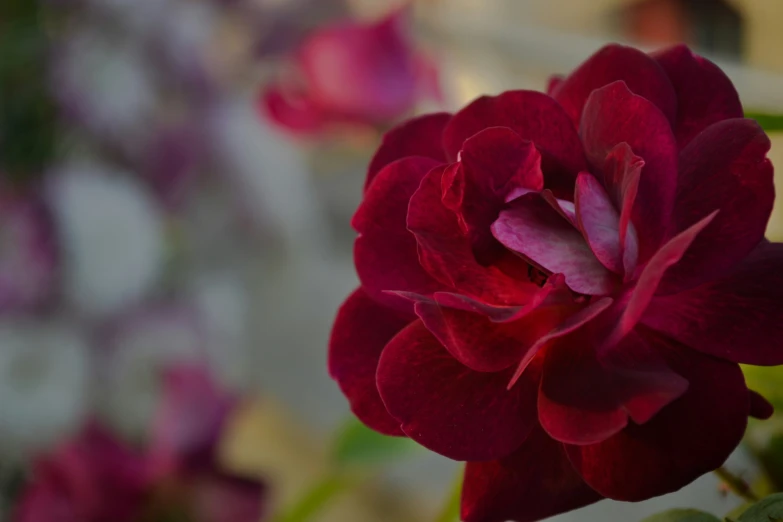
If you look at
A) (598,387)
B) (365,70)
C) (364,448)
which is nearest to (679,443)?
(598,387)

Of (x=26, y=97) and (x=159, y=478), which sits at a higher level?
(x=26, y=97)

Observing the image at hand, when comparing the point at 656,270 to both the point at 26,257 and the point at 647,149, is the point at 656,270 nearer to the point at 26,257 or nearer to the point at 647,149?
the point at 647,149

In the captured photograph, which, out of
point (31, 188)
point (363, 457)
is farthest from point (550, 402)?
point (31, 188)

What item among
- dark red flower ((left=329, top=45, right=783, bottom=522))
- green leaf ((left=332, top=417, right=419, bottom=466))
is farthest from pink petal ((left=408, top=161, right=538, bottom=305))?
green leaf ((left=332, top=417, right=419, bottom=466))

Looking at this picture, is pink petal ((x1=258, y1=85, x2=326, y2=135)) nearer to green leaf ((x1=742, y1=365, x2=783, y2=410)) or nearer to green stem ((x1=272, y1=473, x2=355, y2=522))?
green stem ((x1=272, y1=473, x2=355, y2=522))

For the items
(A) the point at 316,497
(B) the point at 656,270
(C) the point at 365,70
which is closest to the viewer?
(B) the point at 656,270

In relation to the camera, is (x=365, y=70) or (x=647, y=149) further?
(x=365, y=70)

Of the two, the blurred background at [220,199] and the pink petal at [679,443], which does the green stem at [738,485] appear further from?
the blurred background at [220,199]

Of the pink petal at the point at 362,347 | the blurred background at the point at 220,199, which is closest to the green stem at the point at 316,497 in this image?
the blurred background at the point at 220,199
